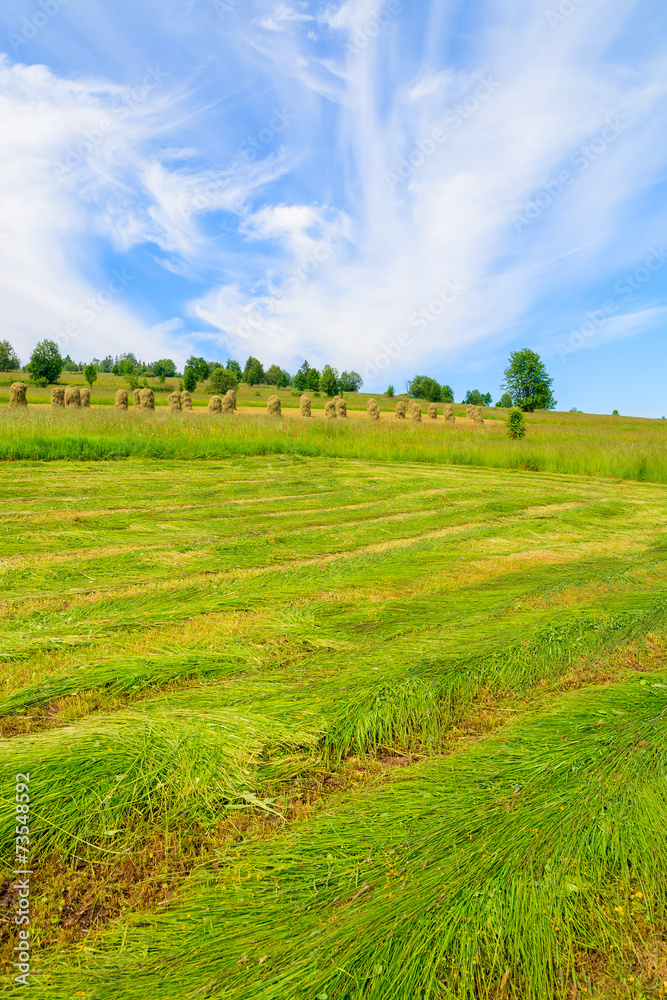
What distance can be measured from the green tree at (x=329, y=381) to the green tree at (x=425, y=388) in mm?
28196

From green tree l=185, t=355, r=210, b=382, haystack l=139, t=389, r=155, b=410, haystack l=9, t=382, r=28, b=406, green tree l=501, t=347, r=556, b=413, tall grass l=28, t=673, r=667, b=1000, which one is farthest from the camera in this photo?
green tree l=185, t=355, r=210, b=382

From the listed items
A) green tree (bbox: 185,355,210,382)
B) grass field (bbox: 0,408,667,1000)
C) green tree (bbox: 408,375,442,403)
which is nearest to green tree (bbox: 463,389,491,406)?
green tree (bbox: 408,375,442,403)

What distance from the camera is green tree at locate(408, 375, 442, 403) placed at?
328ft

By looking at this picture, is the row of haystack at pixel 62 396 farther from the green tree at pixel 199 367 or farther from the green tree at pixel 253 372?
the green tree at pixel 253 372

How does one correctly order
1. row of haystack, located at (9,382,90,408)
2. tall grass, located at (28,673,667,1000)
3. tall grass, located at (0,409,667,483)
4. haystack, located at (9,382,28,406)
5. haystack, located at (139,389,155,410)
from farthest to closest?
1. haystack, located at (139,389,155,410)
2. row of haystack, located at (9,382,90,408)
3. haystack, located at (9,382,28,406)
4. tall grass, located at (0,409,667,483)
5. tall grass, located at (28,673,667,1000)

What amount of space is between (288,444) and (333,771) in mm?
13771

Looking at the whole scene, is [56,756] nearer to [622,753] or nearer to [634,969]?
[634,969]

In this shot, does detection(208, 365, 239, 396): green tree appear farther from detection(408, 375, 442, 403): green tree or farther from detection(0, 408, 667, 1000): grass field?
detection(0, 408, 667, 1000): grass field

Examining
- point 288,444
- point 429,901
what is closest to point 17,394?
point 288,444

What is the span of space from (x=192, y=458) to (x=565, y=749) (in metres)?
12.5

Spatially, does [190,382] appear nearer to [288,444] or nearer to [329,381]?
[329,381]

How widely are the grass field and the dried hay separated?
94.2 ft

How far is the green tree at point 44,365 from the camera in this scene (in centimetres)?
6331

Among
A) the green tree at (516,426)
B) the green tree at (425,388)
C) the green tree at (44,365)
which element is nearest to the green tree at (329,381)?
the green tree at (425,388)
